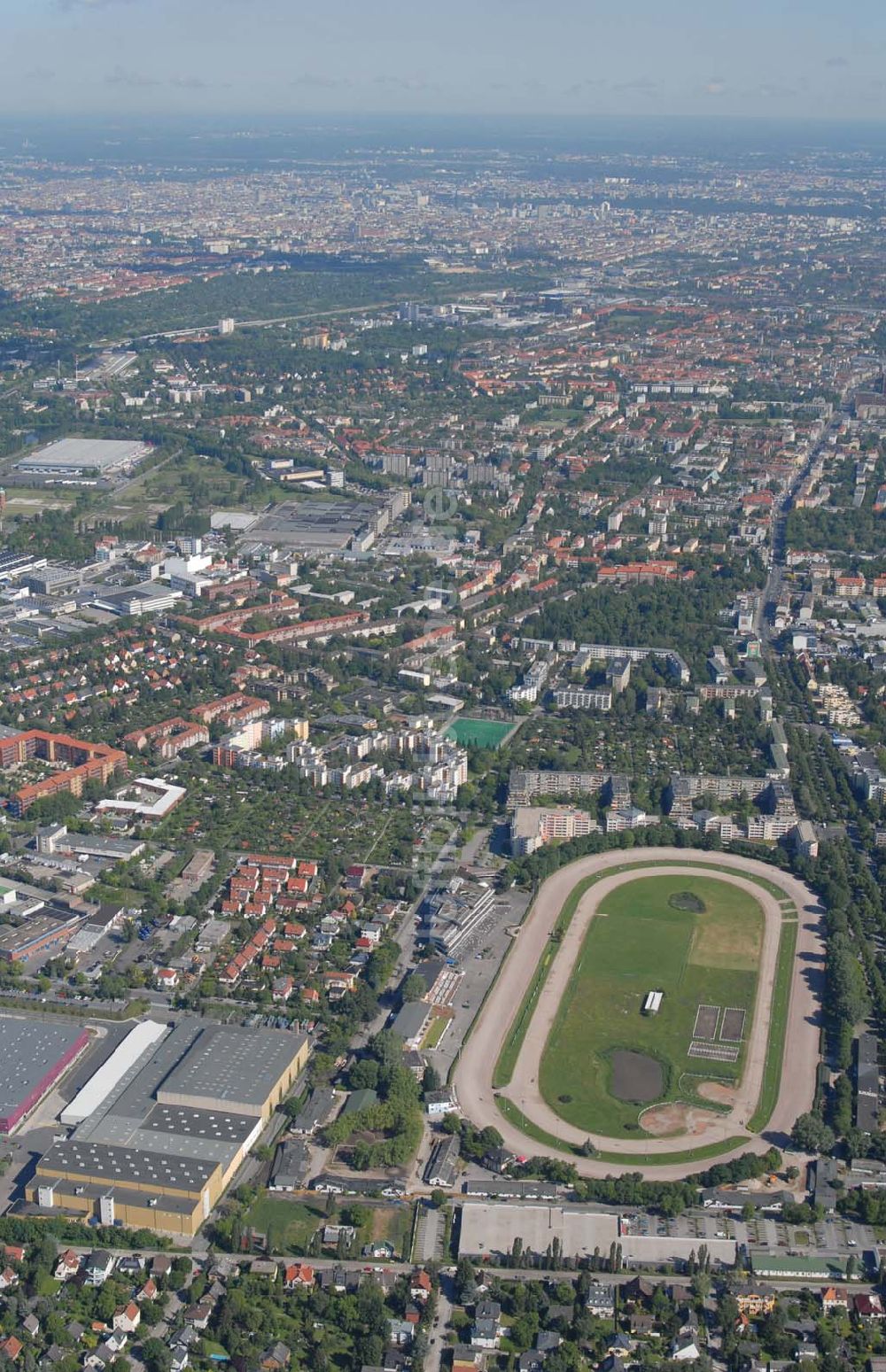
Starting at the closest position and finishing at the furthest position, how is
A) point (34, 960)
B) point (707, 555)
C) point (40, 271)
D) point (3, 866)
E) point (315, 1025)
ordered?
point (315, 1025)
point (34, 960)
point (3, 866)
point (707, 555)
point (40, 271)

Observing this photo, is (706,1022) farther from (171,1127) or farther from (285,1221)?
(171,1127)

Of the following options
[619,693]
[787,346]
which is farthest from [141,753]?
[787,346]

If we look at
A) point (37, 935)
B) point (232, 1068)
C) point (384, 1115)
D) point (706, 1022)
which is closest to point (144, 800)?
point (37, 935)

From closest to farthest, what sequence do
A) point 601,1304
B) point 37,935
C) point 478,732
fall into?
point 601,1304
point 37,935
point 478,732

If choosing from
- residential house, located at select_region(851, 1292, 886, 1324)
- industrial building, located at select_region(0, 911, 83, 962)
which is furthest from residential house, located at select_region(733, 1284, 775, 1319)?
industrial building, located at select_region(0, 911, 83, 962)

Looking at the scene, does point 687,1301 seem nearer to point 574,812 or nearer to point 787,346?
point 574,812
